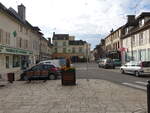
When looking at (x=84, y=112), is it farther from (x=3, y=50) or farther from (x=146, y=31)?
(x=146, y=31)

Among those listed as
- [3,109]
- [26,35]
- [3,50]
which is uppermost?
[26,35]

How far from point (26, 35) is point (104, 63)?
542 inches

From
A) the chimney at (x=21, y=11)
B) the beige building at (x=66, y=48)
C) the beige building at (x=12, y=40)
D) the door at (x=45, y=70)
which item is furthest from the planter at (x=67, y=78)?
the beige building at (x=66, y=48)

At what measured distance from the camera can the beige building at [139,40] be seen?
32.2 m

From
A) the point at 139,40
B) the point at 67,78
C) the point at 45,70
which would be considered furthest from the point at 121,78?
the point at 139,40

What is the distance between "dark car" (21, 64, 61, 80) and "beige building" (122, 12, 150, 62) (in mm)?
17003

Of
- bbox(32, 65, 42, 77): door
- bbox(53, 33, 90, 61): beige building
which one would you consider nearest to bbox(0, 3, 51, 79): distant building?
bbox(32, 65, 42, 77): door

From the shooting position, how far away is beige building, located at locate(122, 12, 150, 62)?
1269 inches

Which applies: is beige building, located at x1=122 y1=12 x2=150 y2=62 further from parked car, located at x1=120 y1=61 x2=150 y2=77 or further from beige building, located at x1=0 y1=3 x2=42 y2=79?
beige building, located at x1=0 y1=3 x2=42 y2=79

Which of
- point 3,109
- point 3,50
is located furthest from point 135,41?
point 3,109

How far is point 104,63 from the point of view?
38812 mm

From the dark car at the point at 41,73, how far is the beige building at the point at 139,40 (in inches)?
669

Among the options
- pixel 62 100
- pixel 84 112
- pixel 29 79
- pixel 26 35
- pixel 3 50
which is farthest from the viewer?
pixel 26 35

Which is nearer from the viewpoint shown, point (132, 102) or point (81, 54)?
point (132, 102)
